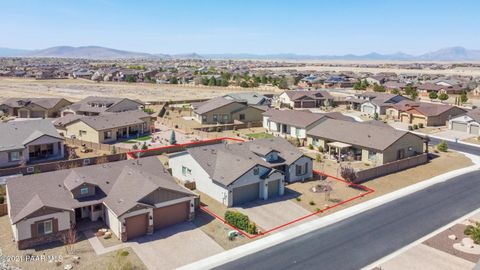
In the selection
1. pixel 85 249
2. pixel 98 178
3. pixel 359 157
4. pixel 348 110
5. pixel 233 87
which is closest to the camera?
pixel 85 249

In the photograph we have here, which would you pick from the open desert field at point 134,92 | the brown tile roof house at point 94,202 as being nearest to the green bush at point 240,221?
the brown tile roof house at point 94,202

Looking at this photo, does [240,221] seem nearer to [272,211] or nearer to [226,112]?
[272,211]

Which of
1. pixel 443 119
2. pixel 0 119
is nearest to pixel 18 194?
pixel 0 119

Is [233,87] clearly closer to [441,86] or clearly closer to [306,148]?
[441,86]

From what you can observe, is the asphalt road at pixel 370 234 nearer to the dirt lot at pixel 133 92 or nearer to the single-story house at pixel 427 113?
the single-story house at pixel 427 113

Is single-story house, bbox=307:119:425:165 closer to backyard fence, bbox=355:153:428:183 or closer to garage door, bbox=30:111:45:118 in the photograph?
backyard fence, bbox=355:153:428:183

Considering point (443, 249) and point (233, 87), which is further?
point (233, 87)

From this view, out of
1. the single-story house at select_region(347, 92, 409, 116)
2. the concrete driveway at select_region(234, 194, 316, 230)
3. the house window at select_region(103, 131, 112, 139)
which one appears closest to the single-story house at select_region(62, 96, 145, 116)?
the house window at select_region(103, 131, 112, 139)
